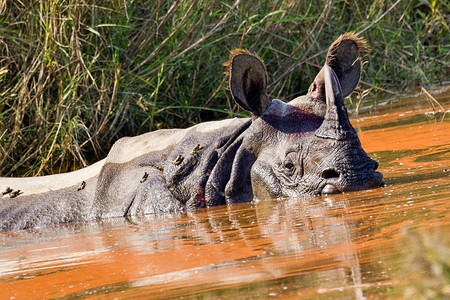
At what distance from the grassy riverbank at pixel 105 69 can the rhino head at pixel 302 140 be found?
94.2 inches

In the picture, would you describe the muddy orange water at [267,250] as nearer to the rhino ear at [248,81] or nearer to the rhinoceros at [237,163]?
the rhinoceros at [237,163]

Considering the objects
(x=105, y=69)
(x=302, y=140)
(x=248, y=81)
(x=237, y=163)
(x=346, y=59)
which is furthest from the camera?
(x=105, y=69)

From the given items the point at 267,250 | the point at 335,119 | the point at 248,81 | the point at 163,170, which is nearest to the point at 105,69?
the point at 163,170

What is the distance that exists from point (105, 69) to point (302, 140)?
10.7 feet

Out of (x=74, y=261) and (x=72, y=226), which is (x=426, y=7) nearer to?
(x=72, y=226)

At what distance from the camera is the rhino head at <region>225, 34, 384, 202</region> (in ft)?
18.1

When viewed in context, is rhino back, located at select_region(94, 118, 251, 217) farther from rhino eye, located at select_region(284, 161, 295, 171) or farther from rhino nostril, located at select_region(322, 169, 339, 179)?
rhino nostril, located at select_region(322, 169, 339, 179)

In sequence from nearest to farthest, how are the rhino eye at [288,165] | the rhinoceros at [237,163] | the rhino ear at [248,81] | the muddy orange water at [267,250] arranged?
the muddy orange water at [267,250] → the rhinoceros at [237,163] → the rhino eye at [288,165] → the rhino ear at [248,81]

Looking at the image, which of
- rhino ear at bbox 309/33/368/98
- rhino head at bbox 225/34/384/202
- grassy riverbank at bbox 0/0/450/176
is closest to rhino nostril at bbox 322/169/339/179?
rhino head at bbox 225/34/384/202

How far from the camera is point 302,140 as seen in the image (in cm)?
579

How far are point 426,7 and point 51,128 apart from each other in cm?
719

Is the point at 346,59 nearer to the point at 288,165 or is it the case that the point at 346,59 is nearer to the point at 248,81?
the point at 248,81

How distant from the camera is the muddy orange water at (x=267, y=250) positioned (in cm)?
299

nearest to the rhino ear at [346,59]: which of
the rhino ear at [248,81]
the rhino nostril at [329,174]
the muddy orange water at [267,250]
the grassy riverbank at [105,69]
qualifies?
the rhino ear at [248,81]
